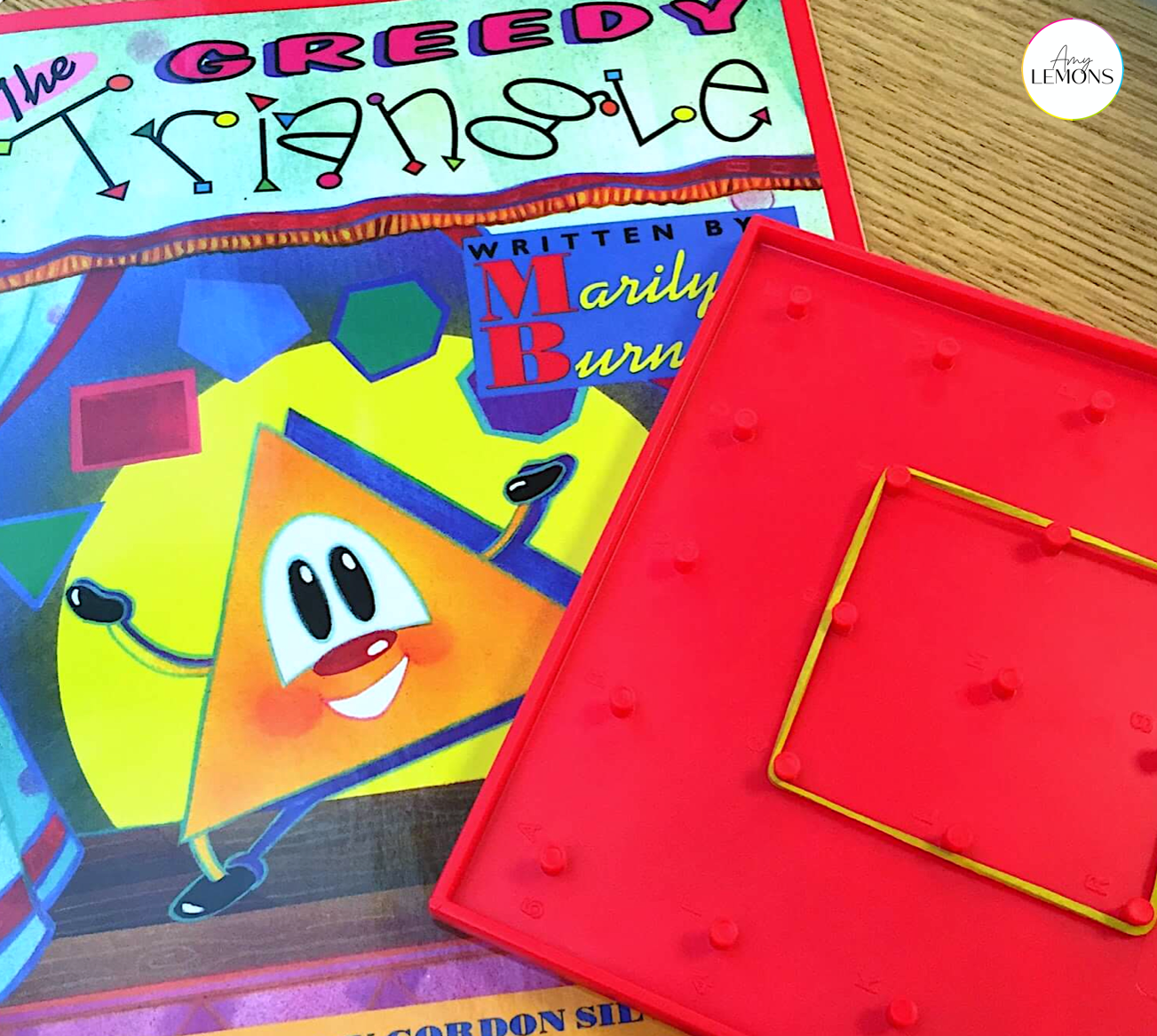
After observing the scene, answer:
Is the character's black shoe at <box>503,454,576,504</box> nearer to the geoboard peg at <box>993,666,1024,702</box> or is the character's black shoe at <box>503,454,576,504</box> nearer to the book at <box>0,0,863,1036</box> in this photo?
the book at <box>0,0,863,1036</box>

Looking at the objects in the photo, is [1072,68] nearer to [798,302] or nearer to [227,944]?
[798,302]

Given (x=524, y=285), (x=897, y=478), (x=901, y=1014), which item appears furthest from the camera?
(x=524, y=285)

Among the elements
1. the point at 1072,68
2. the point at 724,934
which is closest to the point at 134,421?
the point at 724,934

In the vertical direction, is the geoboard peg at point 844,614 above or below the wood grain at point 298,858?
above

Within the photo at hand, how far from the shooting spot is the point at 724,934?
57 centimetres

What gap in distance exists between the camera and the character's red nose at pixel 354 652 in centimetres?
67

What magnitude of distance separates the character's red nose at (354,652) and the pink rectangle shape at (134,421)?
19 cm

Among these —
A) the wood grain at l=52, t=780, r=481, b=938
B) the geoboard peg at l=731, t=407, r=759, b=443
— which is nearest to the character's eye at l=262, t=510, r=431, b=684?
the wood grain at l=52, t=780, r=481, b=938

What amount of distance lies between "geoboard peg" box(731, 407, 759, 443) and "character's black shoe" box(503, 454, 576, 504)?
0.12 meters

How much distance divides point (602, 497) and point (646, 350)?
12 cm

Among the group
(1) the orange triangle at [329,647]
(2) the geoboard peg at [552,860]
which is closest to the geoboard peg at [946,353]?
(1) the orange triangle at [329,647]

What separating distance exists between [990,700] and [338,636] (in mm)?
433

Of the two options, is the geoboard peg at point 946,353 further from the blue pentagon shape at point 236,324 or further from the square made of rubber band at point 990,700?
the blue pentagon shape at point 236,324

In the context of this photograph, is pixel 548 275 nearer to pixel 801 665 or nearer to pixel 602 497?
pixel 602 497
